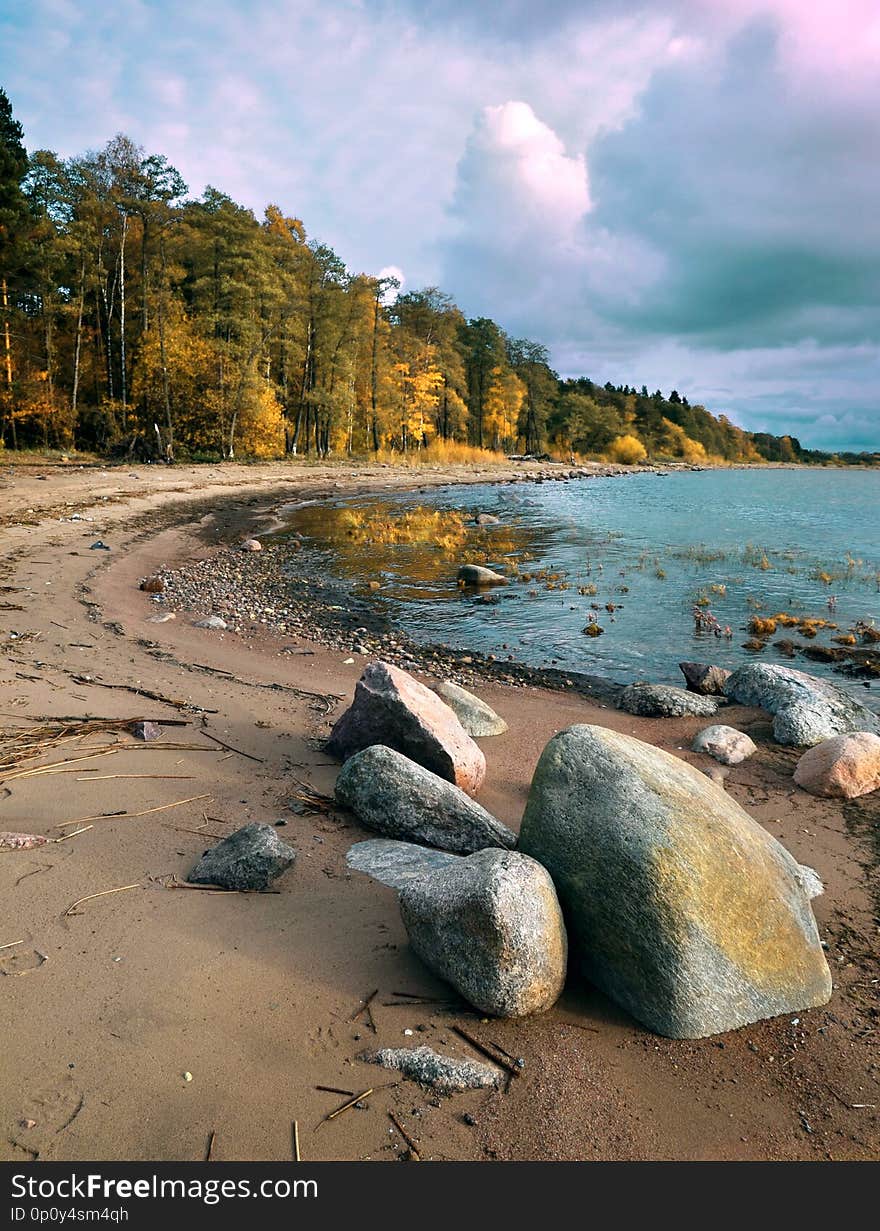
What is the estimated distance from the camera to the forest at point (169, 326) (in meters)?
33.3

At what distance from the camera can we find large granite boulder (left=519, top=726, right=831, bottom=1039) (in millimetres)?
3338

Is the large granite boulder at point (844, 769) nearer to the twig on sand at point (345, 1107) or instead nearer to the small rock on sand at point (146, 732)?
the twig on sand at point (345, 1107)

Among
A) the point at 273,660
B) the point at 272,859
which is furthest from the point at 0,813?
the point at 273,660

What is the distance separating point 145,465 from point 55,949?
35.9 metres

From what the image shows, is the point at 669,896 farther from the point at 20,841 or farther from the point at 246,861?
the point at 20,841

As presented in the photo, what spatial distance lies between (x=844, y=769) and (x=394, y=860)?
14.5 ft

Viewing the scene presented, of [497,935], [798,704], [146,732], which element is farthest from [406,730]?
[798,704]

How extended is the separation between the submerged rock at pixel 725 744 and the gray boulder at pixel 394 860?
156 inches

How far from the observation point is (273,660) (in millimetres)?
9961

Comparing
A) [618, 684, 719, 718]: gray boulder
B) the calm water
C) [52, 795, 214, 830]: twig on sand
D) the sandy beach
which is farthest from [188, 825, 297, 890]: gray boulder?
the calm water

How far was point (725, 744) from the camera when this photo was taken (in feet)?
24.8

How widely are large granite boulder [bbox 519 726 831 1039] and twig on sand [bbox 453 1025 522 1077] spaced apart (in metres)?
0.72

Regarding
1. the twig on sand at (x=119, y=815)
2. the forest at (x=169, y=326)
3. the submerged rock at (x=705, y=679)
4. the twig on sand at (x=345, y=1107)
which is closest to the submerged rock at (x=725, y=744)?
the submerged rock at (x=705, y=679)

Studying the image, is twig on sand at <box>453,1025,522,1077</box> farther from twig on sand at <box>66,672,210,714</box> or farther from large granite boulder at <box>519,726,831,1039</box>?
twig on sand at <box>66,672,210,714</box>
